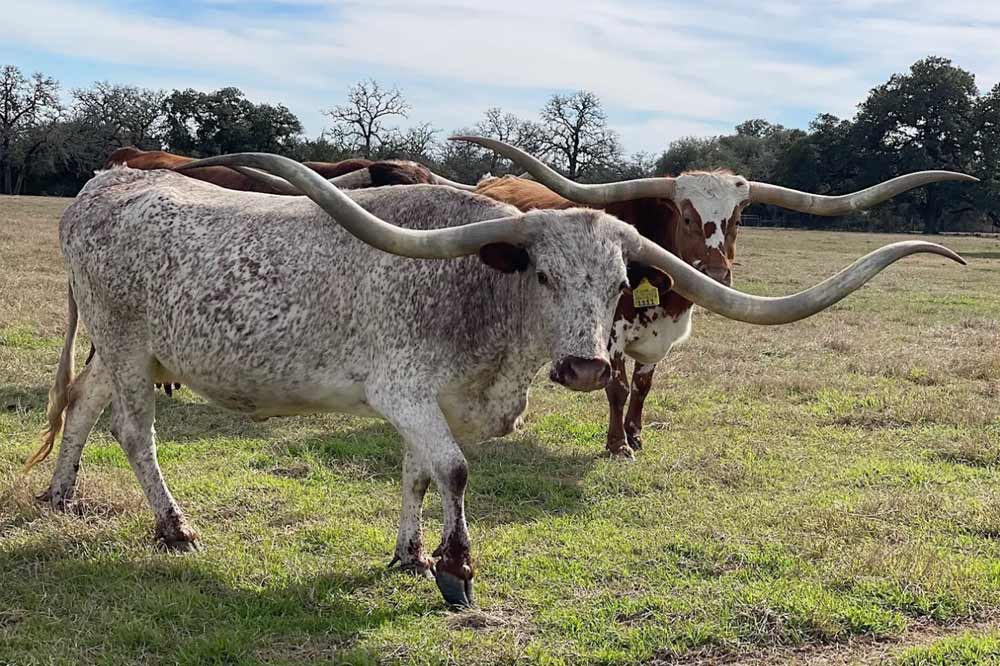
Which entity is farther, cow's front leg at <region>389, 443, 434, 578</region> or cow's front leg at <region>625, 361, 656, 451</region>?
cow's front leg at <region>625, 361, 656, 451</region>

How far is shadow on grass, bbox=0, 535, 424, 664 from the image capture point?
13.1ft

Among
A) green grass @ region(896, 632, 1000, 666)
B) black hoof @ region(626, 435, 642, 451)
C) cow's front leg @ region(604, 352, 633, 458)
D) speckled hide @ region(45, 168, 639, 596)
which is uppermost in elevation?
speckled hide @ region(45, 168, 639, 596)

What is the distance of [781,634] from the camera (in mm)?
4266

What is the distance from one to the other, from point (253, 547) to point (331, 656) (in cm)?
134

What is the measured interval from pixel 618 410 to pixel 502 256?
357 cm

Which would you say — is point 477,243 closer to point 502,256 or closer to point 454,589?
point 502,256

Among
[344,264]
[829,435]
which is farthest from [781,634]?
[829,435]

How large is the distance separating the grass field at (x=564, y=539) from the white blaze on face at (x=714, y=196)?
5.66 ft

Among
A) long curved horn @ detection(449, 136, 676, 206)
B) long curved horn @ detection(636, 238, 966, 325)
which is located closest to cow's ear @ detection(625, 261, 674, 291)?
long curved horn @ detection(636, 238, 966, 325)

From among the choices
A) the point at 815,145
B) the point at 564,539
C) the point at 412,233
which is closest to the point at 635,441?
the point at 564,539

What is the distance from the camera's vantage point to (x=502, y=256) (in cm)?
429

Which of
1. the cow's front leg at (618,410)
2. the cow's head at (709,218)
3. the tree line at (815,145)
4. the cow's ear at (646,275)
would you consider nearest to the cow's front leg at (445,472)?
the cow's ear at (646,275)

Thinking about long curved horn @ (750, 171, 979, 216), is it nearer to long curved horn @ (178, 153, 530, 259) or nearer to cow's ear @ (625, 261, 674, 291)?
cow's ear @ (625, 261, 674, 291)

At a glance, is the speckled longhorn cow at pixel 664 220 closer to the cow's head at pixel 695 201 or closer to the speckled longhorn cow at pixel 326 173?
the cow's head at pixel 695 201
